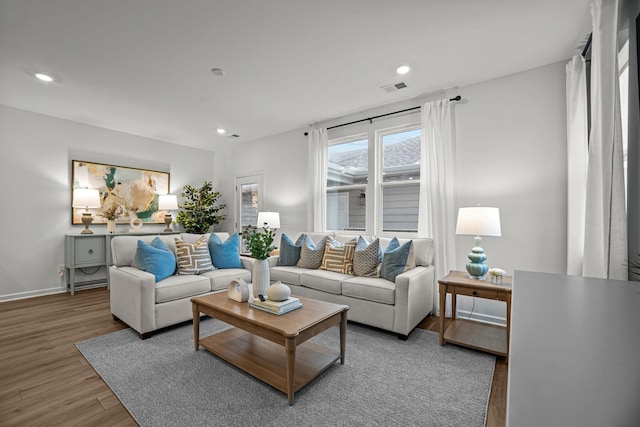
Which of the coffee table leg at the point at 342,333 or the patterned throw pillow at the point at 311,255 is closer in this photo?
the coffee table leg at the point at 342,333

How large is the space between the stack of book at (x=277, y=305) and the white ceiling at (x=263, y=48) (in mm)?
2118

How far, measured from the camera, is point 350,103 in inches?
153

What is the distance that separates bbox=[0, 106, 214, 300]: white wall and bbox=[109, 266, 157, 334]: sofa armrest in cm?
226

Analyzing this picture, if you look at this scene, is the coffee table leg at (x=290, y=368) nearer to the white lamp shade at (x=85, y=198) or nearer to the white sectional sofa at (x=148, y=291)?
the white sectional sofa at (x=148, y=291)

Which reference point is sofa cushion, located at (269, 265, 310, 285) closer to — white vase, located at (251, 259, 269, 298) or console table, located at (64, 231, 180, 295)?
white vase, located at (251, 259, 269, 298)

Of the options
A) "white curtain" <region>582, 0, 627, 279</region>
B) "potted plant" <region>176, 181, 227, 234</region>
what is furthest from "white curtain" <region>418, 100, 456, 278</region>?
"potted plant" <region>176, 181, 227, 234</region>

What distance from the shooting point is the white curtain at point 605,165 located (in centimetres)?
183

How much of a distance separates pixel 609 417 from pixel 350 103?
12.9 ft

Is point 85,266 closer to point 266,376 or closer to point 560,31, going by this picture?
point 266,376

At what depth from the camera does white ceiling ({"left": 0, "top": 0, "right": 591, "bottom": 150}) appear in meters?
2.16

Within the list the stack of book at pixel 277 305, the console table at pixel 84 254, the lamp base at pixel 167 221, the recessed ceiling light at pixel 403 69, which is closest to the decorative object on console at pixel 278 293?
the stack of book at pixel 277 305

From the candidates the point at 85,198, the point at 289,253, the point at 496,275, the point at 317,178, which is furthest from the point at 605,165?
the point at 85,198

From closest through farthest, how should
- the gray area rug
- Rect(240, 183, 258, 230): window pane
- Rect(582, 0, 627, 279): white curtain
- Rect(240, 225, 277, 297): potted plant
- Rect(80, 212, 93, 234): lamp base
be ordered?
1. the gray area rug
2. Rect(582, 0, 627, 279): white curtain
3. Rect(240, 225, 277, 297): potted plant
4. Rect(80, 212, 93, 234): lamp base
5. Rect(240, 183, 258, 230): window pane

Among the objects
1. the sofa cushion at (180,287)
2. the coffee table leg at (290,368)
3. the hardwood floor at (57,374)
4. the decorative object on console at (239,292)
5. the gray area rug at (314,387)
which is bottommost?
the hardwood floor at (57,374)
